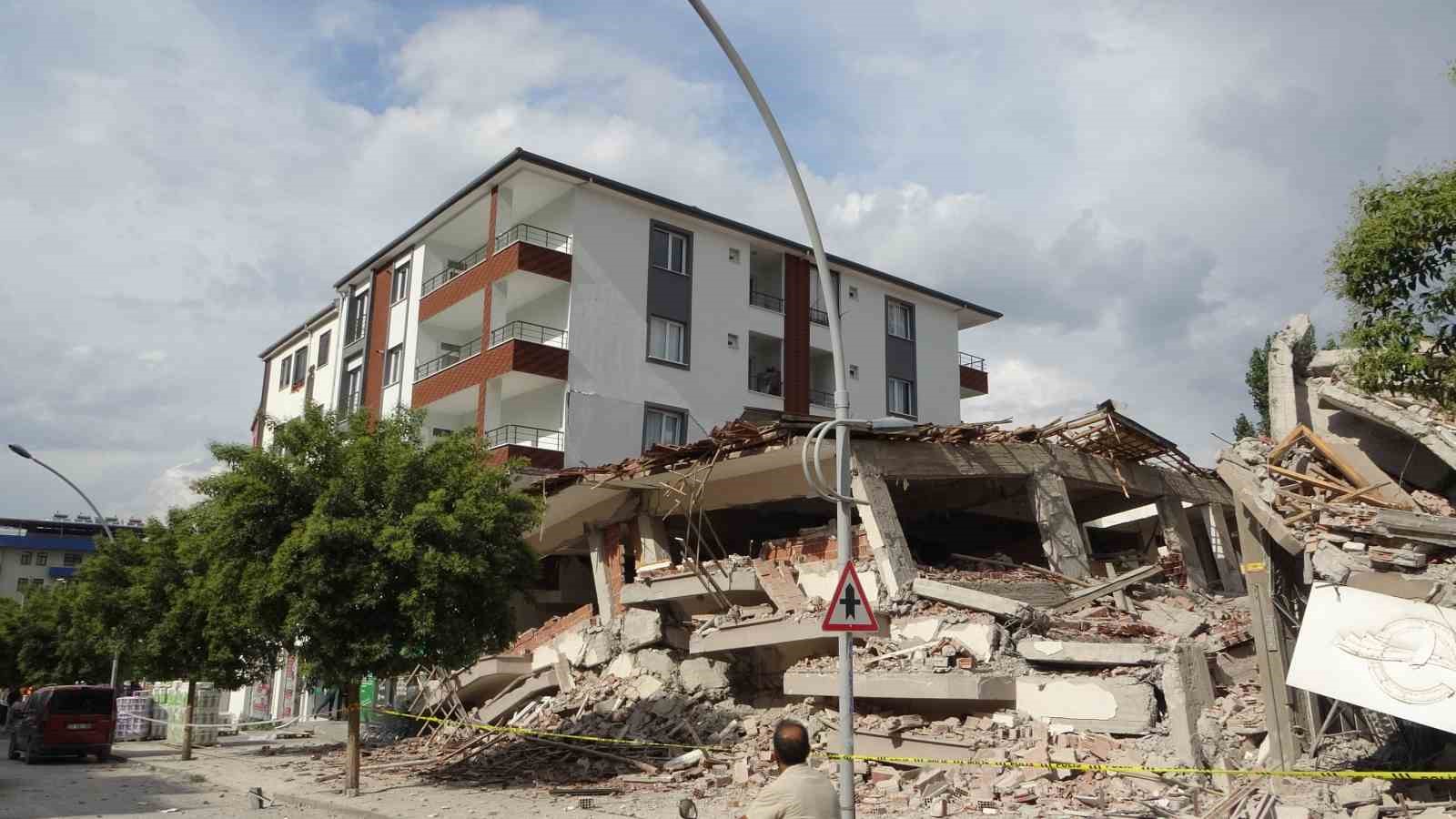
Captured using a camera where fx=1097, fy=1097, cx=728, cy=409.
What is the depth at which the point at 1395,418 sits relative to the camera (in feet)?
39.5

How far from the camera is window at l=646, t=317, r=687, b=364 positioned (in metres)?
31.8

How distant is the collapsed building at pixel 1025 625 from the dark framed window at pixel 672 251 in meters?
9.29

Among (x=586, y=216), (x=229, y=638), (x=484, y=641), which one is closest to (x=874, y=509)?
(x=484, y=641)

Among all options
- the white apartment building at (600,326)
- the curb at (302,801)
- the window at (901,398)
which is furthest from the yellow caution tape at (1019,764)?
the window at (901,398)

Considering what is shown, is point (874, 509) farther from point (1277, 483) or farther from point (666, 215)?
point (666, 215)

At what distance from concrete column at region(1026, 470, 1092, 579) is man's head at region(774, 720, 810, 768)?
15352mm

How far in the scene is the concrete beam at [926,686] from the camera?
48.4 ft

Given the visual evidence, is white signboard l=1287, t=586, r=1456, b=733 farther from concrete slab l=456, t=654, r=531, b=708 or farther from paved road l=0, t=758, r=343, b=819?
concrete slab l=456, t=654, r=531, b=708

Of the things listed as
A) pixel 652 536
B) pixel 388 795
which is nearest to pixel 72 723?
pixel 388 795

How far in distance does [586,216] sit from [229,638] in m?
15.2

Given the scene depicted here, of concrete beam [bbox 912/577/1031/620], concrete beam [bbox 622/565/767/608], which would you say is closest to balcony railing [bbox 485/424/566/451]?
concrete beam [bbox 622/565/767/608]

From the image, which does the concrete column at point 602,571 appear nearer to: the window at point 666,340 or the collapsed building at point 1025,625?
the collapsed building at point 1025,625

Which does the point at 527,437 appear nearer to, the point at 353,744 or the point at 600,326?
the point at 600,326

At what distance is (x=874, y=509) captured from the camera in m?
18.5
